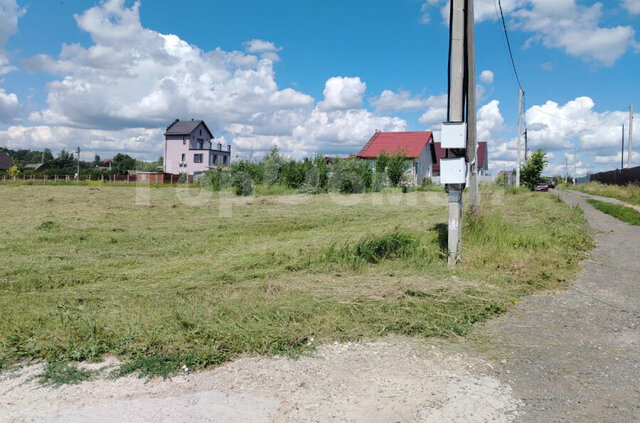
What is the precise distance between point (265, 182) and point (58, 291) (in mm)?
23949

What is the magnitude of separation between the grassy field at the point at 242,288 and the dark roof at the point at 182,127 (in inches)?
2123

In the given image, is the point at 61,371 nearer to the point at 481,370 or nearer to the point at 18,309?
the point at 18,309

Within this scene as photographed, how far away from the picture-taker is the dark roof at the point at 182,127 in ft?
199

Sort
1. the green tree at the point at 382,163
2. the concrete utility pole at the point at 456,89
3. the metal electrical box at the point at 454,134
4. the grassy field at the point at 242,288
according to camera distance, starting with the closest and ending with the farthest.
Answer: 1. the grassy field at the point at 242,288
2. the metal electrical box at the point at 454,134
3. the concrete utility pole at the point at 456,89
4. the green tree at the point at 382,163

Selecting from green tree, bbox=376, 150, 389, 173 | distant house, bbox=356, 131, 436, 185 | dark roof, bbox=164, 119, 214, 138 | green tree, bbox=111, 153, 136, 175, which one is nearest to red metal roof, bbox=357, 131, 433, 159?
Answer: distant house, bbox=356, 131, 436, 185

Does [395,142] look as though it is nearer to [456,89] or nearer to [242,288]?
[456,89]

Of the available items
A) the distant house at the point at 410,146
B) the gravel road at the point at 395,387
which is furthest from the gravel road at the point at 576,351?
the distant house at the point at 410,146

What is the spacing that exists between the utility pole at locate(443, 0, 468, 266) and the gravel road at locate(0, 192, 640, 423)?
2465 millimetres

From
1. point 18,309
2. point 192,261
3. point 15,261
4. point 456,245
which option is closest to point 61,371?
point 18,309

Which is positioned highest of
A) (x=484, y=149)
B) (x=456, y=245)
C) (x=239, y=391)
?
(x=484, y=149)

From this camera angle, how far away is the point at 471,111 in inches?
314

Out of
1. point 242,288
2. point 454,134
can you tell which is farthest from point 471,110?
point 242,288

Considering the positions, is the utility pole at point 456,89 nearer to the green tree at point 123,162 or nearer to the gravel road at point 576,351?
the gravel road at point 576,351

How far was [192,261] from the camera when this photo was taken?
652cm
